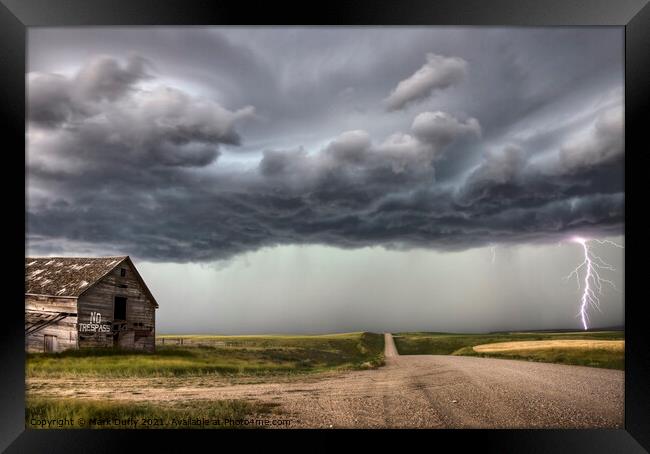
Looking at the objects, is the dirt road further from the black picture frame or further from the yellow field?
the yellow field

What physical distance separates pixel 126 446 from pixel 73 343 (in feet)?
8.59

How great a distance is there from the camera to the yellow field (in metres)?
6.70

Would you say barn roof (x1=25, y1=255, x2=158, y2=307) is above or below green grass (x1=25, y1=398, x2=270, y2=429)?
above

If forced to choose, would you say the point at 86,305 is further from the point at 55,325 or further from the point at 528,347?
the point at 528,347

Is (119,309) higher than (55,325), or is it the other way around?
(119,309)

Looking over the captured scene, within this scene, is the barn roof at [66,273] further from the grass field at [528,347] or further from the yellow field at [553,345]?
the yellow field at [553,345]

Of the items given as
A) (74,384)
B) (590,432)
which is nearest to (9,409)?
(74,384)

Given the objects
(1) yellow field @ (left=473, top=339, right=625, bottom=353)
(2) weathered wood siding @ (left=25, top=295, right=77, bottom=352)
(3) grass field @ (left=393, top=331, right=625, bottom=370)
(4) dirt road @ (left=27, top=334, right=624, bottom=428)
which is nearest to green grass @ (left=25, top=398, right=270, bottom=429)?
(4) dirt road @ (left=27, top=334, right=624, bottom=428)

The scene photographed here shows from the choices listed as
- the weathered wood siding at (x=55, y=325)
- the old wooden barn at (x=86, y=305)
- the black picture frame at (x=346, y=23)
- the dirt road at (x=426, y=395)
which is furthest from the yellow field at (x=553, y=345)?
the weathered wood siding at (x=55, y=325)

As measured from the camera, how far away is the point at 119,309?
7723 mm

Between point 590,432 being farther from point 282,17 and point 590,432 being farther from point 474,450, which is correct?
point 282,17

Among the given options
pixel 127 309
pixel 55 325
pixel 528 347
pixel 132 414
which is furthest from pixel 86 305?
pixel 528 347

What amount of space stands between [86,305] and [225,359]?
11.6 ft

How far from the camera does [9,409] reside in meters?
5.86
